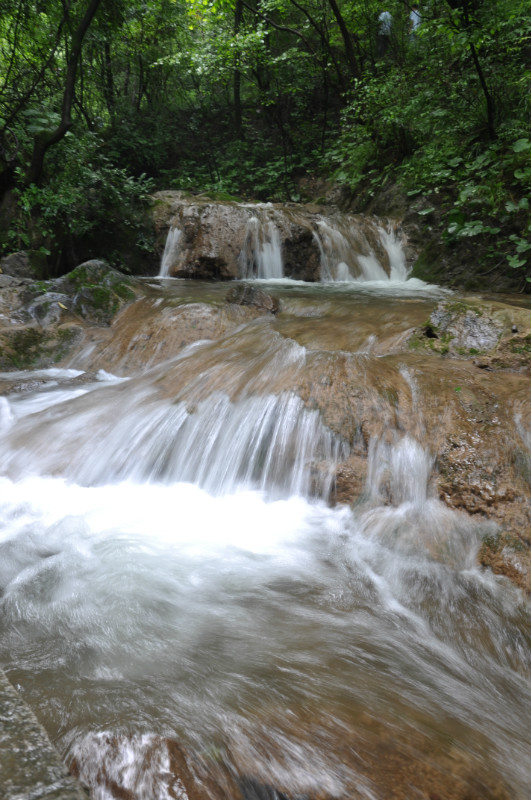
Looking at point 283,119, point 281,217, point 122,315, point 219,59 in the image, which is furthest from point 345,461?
point 283,119

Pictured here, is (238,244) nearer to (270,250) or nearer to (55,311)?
(270,250)

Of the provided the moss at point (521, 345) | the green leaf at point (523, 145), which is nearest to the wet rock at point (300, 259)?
the green leaf at point (523, 145)

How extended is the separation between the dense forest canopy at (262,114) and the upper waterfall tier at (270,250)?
91cm

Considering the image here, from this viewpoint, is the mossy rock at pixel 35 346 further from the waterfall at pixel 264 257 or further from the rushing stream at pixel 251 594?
the waterfall at pixel 264 257

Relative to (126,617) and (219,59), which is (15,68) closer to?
(219,59)

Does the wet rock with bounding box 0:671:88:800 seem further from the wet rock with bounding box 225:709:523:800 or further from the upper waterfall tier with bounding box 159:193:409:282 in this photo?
the upper waterfall tier with bounding box 159:193:409:282

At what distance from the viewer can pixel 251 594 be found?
2.67m

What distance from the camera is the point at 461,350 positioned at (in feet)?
14.4

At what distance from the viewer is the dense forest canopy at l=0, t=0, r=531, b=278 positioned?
7391 mm

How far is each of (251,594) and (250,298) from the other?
4.25 m

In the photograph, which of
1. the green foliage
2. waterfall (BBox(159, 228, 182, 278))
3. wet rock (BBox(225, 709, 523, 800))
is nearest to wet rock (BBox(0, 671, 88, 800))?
wet rock (BBox(225, 709, 523, 800))

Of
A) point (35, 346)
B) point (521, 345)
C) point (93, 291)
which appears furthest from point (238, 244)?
point (521, 345)

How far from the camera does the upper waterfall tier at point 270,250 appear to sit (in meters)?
8.58

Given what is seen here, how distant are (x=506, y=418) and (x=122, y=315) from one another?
472 cm
